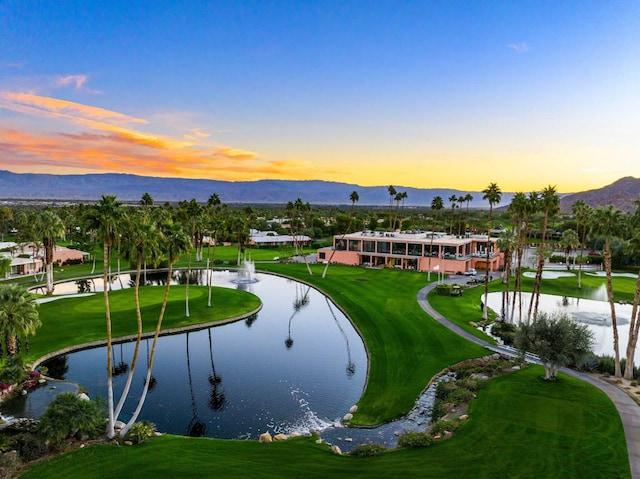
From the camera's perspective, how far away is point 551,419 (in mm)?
25609

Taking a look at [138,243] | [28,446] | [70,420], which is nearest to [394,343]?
[138,243]

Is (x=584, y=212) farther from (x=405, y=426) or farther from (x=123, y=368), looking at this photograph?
Answer: (x=123, y=368)

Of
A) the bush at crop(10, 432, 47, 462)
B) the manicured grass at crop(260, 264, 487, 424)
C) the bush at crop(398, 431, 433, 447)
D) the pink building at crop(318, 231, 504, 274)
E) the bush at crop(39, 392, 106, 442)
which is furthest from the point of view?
the pink building at crop(318, 231, 504, 274)

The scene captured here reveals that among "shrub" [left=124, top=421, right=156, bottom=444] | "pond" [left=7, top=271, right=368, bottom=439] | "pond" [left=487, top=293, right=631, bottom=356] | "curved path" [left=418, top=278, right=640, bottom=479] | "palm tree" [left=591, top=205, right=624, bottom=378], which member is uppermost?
"palm tree" [left=591, top=205, right=624, bottom=378]

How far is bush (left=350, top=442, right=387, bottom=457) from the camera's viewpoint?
22672 millimetres

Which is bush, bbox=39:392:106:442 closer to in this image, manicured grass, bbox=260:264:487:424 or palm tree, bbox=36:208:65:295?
manicured grass, bbox=260:264:487:424

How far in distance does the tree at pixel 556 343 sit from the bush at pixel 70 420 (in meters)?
29.4

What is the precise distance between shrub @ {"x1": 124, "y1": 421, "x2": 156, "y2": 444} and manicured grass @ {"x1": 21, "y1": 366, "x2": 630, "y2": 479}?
0.49m

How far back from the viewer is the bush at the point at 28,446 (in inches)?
845

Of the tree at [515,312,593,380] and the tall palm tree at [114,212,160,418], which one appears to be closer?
the tall palm tree at [114,212,160,418]

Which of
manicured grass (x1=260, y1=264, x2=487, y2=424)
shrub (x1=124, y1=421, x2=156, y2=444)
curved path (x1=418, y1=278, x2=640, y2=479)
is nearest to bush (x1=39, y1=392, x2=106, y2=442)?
shrub (x1=124, y1=421, x2=156, y2=444)

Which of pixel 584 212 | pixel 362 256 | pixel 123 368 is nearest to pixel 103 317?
pixel 123 368

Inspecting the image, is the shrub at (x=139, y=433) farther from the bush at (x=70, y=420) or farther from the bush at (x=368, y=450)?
the bush at (x=368, y=450)

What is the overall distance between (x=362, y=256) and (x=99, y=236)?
79.3 meters
